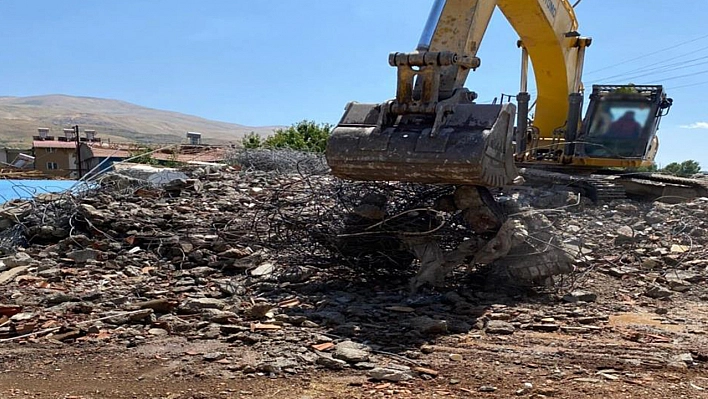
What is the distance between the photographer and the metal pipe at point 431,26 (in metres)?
4.78

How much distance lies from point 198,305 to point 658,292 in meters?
3.43

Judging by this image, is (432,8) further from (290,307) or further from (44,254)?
(44,254)

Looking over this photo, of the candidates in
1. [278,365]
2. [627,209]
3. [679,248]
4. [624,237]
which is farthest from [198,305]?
[627,209]

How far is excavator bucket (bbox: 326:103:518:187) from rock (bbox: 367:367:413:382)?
1.53m

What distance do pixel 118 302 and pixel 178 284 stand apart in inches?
27.1

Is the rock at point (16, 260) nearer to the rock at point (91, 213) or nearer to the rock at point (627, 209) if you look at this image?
the rock at point (91, 213)

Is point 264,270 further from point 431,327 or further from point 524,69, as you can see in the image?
point 524,69

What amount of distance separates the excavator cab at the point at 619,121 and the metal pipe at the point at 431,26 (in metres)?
5.38

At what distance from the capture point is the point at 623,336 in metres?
3.79

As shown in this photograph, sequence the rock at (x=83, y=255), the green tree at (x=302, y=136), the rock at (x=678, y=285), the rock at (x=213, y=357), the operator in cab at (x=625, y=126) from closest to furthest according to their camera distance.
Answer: the rock at (x=213, y=357) < the rock at (x=678, y=285) < the rock at (x=83, y=255) < the operator in cab at (x=625, y=126) < the green tree at (x=302, y=136)

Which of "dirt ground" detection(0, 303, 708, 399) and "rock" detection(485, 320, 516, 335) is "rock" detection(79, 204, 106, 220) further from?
"rock" detection(485, 320, 516, 335)

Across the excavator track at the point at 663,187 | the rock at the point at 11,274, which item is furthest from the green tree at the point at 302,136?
the rock at the point at 11,274

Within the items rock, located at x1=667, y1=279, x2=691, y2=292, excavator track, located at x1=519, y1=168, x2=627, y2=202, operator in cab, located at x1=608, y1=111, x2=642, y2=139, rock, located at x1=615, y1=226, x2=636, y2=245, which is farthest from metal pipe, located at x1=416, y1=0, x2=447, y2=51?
operator in cab, located at x1=608, y1=111, x2=642, y2=139

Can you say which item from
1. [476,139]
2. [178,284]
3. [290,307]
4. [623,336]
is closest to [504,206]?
[476,139]
